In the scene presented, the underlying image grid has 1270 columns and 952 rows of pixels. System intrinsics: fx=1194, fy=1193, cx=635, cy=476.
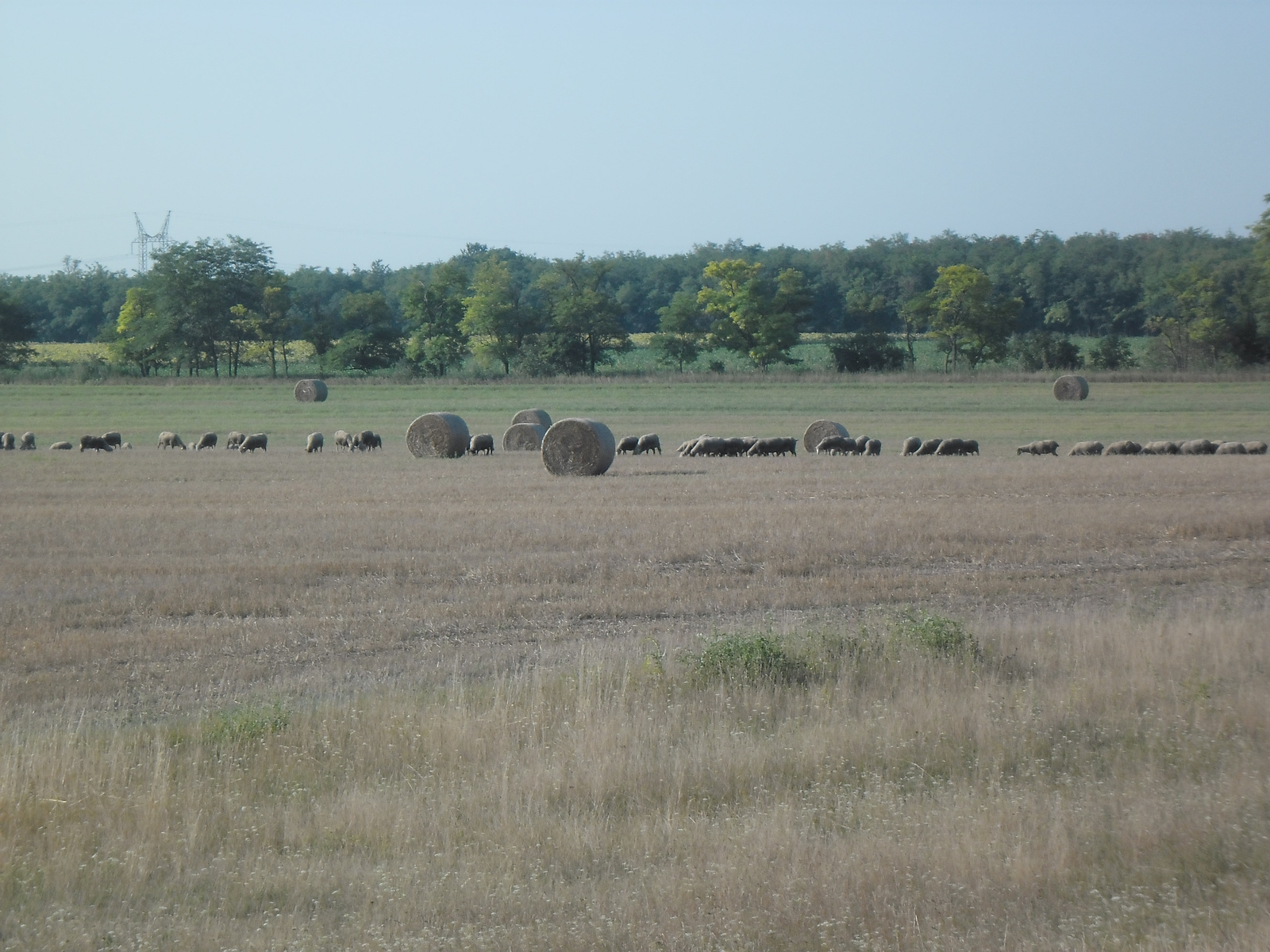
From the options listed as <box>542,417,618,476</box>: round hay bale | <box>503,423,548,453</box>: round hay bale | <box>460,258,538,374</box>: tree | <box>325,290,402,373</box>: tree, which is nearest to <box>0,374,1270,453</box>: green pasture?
<box>503,423,548,453</box>: round hay bale

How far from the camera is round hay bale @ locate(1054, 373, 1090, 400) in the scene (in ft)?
198

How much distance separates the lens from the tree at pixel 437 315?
98938 mm

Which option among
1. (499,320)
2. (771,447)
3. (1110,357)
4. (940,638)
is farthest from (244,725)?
(499,320)

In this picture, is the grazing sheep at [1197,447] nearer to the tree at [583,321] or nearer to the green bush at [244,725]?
the green bush at [244,725]

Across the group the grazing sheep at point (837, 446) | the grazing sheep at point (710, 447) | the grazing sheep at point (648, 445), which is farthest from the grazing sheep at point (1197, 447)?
the grazing sheep at point (648, 445)

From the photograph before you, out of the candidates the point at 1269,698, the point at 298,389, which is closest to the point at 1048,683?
the point at 1269,698

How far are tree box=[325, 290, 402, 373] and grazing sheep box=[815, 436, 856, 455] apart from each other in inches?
2476

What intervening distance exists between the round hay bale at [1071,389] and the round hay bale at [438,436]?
35928mm

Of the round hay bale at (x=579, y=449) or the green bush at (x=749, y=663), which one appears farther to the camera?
the round hay bale at (x=579, y=449)

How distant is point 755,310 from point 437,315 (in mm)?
27881

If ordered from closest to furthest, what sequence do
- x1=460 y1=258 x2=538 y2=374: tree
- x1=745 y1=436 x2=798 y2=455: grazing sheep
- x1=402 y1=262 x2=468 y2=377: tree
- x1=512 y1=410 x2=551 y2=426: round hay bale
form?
1. x1=745 y1=436 x2=798 y2=455: grazing sheep
2. x1=512 y1=410 x2=551 y2=426: round hay bale
3. x1=460 y1=258 x2=538 y2=374: tree
4. x1=402 y1=262 x2=468 y2=377: tree

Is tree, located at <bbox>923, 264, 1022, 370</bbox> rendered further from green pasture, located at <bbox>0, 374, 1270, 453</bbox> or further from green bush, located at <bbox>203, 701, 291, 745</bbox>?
green bush, located at <bbox>203, 701, 291, 745</bbox>

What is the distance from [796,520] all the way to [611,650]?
8.89 meters

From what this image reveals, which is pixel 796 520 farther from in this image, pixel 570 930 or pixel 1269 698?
pixel 570 930
